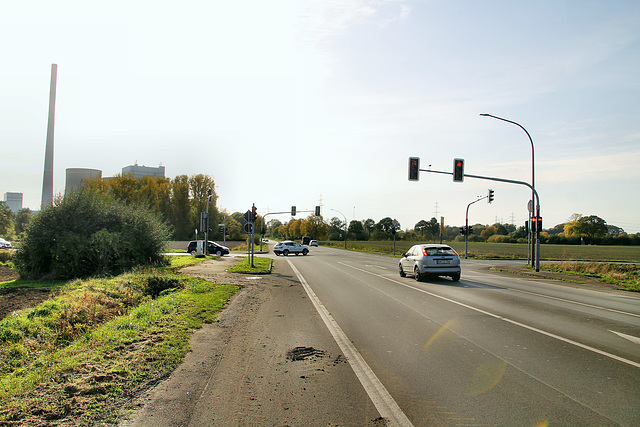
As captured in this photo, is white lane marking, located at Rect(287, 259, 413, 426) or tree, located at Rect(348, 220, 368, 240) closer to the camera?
white lane marking, located at Rect(287, 259, 413, 426)

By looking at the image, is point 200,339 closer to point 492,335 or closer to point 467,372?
point 467,372

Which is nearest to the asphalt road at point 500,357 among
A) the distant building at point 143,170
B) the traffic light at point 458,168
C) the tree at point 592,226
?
the traffic light at point 458,168

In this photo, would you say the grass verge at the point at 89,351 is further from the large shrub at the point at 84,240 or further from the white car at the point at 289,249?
the white car at the point at 289,249

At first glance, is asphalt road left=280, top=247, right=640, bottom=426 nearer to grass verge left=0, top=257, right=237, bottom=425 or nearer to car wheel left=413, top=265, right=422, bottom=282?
grass verge left=0, top=257, right=237, bottom=425

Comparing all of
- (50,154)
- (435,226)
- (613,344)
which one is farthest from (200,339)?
(435,226)

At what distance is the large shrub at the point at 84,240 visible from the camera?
1833cm

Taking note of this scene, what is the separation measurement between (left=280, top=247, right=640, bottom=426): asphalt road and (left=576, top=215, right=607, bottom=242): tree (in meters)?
130

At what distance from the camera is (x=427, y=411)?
4273 millimetres

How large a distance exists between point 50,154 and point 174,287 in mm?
44989

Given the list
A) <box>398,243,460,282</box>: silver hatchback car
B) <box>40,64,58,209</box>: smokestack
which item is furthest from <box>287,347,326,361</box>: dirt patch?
<box>40,64,58,209</box>: smokestack

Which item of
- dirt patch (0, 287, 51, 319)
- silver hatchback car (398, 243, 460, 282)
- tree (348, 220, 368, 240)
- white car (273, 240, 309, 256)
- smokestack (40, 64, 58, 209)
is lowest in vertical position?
dirt patch (0, 287, 51, 319)

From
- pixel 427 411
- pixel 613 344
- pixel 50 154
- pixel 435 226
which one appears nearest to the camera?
pixel 427 411

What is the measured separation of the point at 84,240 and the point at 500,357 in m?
18.0

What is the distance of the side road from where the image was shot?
160 inches
